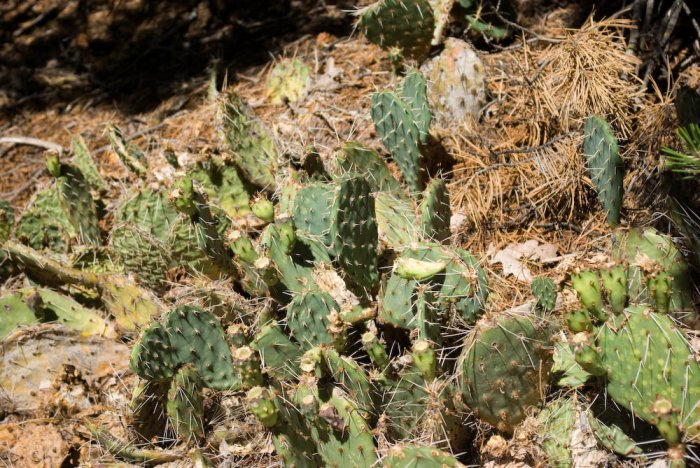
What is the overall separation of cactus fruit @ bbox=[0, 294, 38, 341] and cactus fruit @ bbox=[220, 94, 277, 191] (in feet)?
3.32

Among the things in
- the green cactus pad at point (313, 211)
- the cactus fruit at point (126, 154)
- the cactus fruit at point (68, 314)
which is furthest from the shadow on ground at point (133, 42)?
the green cactus pad at point (313, 211)

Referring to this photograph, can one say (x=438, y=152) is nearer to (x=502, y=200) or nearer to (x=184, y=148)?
(x=502, y=200)

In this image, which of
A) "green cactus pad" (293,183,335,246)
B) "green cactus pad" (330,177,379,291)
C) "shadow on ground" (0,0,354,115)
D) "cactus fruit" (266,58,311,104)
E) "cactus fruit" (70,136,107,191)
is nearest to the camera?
"green cactus pad" (330,177,379,291)

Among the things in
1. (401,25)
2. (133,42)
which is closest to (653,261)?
(401,25)

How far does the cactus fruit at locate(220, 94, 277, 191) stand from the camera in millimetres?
3027

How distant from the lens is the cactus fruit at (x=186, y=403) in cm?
221

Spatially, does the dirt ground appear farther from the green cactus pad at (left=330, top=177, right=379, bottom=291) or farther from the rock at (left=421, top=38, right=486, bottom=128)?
the green cactus pad at (left=330, top=177, right=379, bottom=291)

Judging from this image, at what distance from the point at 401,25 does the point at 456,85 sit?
13.9 inches

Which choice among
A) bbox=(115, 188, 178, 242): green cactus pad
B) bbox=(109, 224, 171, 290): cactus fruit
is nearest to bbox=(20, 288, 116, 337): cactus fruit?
bbox=(109, 224, 171, 290): cactus fruit

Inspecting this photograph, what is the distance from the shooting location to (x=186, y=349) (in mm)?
2225

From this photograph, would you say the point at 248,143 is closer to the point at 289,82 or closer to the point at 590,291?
the point at 289,82

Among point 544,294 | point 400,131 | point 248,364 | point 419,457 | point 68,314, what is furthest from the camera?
point 68,314

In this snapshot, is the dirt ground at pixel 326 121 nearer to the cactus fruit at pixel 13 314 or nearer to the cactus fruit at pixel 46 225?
the cactus fruit at pixel 13 314

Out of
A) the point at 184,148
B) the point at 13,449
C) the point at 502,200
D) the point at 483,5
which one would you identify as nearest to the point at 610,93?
Result: the point at 502,200
